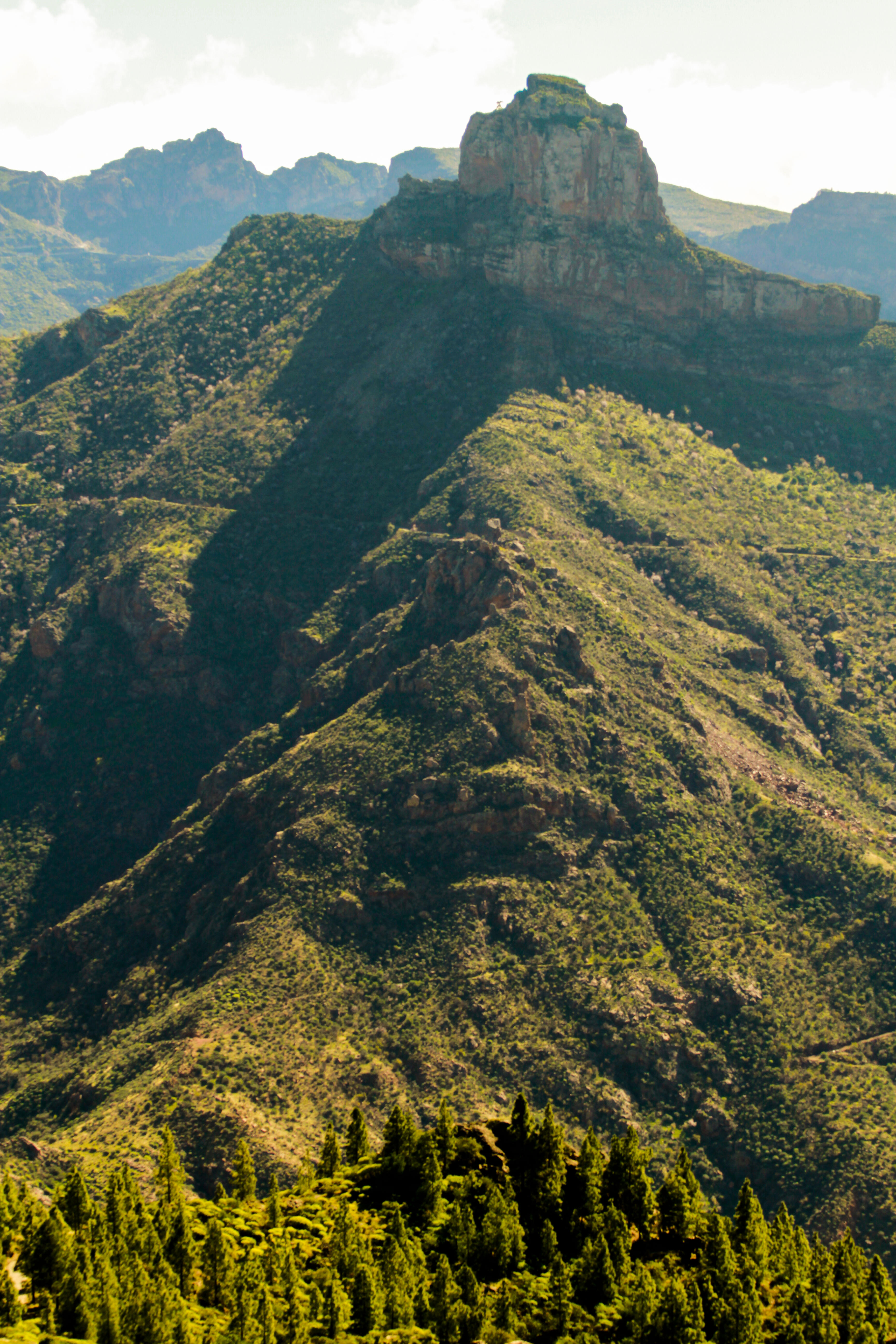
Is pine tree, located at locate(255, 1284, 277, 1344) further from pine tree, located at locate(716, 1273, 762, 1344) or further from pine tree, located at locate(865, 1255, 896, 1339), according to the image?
pine tree, located at locate(865, 1255, 896, 1339)

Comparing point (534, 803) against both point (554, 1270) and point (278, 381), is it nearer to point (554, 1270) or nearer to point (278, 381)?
point (554, 1270)

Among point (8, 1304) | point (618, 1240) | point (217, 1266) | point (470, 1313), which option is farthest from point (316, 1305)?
point (618, 1240)

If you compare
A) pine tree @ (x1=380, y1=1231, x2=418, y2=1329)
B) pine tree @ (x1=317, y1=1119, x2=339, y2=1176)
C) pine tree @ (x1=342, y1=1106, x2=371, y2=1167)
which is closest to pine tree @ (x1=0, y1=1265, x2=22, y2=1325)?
pine tree @ (x1=380, y1=1231, x2=418, y2=1329)

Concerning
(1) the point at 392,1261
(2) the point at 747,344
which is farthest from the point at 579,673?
(2) the point at 747,344

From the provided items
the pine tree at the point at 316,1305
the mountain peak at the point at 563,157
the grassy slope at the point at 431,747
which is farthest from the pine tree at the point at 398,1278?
the mountain peak at the point at 563,157

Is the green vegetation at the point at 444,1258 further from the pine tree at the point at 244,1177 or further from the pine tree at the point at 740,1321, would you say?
the pine tree at the point at 244,1177

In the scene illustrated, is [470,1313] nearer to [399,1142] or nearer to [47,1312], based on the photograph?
[399,1142]
